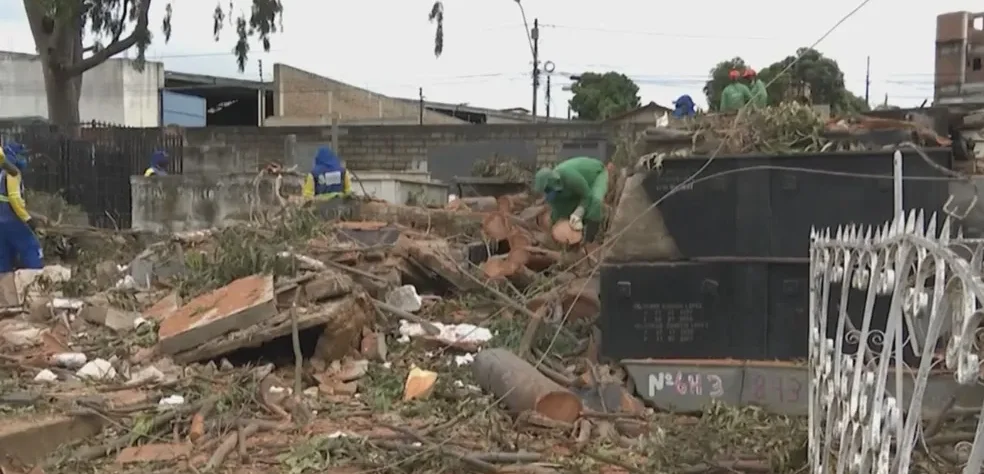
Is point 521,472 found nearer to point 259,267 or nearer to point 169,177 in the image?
point 259,267

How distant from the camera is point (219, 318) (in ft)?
20.3

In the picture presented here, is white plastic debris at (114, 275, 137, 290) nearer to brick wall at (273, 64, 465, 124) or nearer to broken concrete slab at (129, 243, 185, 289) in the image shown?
broken concrete slab at (129, 243, 185, 289)

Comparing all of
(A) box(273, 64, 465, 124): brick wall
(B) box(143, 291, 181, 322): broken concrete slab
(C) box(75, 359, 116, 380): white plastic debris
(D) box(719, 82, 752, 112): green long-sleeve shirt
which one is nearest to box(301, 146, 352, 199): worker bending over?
(B) box(143, 291, 181, 322): broken concrete slab

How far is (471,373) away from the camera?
5.95 metres

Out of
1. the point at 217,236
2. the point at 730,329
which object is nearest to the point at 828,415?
the point at 730,329

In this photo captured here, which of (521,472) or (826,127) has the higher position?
(826,127)

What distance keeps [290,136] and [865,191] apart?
1326 cm

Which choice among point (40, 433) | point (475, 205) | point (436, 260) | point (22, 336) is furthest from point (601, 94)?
point (40, 433)

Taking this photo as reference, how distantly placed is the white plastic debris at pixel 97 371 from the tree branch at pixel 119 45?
14.7m

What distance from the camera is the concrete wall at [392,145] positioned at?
1611 cm

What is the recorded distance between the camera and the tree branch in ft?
63.4

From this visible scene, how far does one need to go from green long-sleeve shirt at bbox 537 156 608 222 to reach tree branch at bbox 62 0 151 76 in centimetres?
1414

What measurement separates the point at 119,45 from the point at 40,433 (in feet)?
53.7

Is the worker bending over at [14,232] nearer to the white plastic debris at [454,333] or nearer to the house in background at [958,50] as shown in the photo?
the white plastic debris at [454,333]
